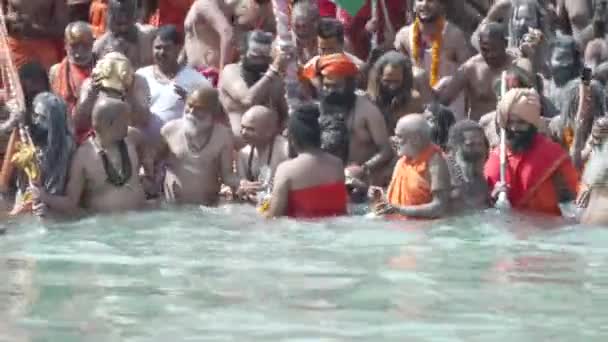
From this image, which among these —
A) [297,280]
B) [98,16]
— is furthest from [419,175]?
[98,16]

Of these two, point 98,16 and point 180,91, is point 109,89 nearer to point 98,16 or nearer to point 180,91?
point 180,91

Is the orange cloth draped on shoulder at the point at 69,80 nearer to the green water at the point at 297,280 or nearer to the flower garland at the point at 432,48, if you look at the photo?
the green water at the point at 297,280

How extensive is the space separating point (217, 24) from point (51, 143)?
279cm

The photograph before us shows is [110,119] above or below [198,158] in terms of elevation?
above

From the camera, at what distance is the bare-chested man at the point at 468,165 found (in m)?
15.6

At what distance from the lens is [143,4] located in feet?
63.0

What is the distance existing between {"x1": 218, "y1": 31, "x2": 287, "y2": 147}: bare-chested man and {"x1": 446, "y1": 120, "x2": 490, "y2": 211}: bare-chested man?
5.00 feet

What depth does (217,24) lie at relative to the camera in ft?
59.0

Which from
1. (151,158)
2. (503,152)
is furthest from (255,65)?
(503,152)

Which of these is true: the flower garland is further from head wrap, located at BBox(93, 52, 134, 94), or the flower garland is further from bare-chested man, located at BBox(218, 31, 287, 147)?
head wrap, located at BBox(93, 52, 134, 94)

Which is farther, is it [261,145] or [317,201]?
[261,145]

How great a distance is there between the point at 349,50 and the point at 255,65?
1840mm

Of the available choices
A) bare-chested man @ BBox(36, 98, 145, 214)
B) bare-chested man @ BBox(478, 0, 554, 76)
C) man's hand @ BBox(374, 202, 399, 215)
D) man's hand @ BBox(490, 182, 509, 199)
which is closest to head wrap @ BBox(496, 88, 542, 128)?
man's hand @ BBox(490, 182, 509, 199)

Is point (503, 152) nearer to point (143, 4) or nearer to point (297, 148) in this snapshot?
point (297, 148)
